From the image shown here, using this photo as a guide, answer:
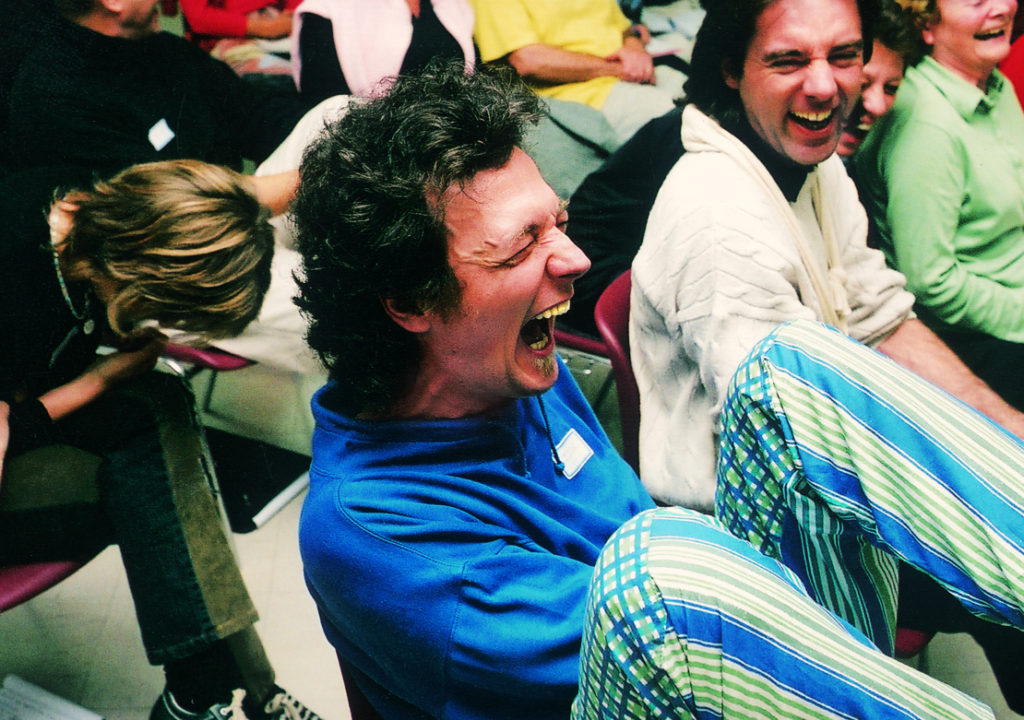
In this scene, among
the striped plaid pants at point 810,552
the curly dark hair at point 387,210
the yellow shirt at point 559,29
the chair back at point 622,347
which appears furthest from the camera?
the yellow shirt at point 559,29

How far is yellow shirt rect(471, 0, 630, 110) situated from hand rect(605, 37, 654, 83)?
0.02 metres

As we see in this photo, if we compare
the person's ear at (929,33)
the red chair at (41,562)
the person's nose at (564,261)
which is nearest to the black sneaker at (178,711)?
the red chair at (41,562)

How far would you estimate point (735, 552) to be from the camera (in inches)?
29.2

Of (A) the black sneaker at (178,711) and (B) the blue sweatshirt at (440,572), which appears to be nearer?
(B) the blue sweatshirt at (440,572)

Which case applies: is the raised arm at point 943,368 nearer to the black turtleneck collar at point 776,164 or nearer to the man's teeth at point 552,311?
the black turtleneck collar at point 776,164

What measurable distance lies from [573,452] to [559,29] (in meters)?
1.19

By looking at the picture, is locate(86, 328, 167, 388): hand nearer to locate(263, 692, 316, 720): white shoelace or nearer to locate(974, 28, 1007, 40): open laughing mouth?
locate(263, 692, 316, 720): white shoelace

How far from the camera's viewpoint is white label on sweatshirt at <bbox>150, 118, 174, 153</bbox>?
1.48 meters

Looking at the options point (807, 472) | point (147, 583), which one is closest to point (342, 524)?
point (807, 472)

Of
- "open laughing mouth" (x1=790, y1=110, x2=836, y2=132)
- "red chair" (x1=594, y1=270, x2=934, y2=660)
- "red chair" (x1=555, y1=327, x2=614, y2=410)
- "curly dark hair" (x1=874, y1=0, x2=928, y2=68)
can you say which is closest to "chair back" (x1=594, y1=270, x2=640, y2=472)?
"red chair" (x1=594, y1=270, x2=934, y2=660)

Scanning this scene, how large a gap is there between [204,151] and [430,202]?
0.82m

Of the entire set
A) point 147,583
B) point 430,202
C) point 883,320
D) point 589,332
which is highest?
point 430,202

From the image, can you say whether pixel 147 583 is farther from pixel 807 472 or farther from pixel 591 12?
pixel 591 12

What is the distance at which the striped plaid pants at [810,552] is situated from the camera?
0.69m
